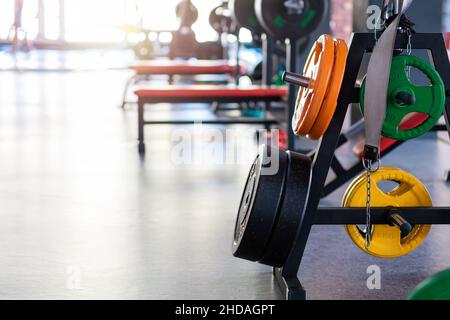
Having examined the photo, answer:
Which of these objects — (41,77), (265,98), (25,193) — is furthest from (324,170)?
(41,77)

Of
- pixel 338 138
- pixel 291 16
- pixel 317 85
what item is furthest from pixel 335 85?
pixel 291 16

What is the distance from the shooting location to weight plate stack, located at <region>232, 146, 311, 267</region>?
1948mm

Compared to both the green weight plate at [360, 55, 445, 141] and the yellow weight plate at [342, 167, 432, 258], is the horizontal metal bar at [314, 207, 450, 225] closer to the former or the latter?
the yellow weight plate at [342, 167, 432, 258]

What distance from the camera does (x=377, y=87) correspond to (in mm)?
1893

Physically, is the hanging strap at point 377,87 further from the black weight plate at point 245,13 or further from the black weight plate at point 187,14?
the black weight plate at point 187,14

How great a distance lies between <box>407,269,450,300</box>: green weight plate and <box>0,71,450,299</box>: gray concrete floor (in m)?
0.73

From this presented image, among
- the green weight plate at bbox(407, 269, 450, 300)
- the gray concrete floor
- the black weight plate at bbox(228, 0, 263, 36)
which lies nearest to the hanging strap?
the gray concrete floor

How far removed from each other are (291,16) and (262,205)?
2.29 meters

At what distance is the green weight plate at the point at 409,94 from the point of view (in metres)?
1.94

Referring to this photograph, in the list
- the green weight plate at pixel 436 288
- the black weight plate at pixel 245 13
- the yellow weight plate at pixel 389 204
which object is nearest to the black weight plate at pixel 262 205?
the yellow weight plate at pixel 389 204

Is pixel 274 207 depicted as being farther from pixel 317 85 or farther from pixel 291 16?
pixel 291 16

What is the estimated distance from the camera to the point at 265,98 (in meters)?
4.40
